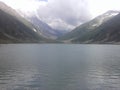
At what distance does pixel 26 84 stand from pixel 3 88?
16.6 feet

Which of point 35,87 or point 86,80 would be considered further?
point 86,80

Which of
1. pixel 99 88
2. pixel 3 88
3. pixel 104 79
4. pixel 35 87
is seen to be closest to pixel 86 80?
pixel 104 79

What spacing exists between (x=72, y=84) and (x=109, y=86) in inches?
272

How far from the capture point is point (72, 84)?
167 ft

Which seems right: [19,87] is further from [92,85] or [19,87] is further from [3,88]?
[92,85]

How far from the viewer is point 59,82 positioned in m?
52.7

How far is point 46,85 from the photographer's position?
49.5m

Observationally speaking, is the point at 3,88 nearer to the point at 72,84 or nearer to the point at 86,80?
the point at 72,84

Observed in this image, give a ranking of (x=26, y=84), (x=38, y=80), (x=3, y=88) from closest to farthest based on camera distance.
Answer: (x=3, y=88), (x=26, y=84), (x=38, y=80)

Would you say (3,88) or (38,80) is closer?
(3,88)

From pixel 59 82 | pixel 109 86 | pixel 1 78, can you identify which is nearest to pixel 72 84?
pixel 59 82

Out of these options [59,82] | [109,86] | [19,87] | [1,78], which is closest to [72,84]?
[59,82]

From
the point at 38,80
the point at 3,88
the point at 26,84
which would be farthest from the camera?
the point at 38,80

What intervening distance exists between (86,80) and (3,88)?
1797cm
